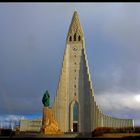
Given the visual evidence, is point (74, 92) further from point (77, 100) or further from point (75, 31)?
point (75, 31)

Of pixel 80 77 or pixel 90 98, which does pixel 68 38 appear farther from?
pixel 90 98

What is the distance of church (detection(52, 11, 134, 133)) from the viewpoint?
192ft

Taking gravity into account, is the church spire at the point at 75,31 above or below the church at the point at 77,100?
above

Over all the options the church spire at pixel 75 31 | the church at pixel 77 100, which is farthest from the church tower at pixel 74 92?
the church spire at pixel 75 31

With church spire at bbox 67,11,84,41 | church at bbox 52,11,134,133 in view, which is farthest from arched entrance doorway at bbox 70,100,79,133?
church spire at bbox 67,11,84,41

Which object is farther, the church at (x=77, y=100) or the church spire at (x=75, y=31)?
the church spire at (x=75, y=31)

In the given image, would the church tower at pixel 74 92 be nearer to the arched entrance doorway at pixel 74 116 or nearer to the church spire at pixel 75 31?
the arched entrance doorway at pixel 74 116

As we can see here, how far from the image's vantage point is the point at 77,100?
60.8 metres

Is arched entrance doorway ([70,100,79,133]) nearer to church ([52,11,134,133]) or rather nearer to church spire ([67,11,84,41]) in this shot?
church ([52,11,134,133])

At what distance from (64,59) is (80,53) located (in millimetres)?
2986

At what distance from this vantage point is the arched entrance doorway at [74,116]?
196 ft

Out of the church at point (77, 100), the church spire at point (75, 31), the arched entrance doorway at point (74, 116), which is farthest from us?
the church spire at point (75, 31)

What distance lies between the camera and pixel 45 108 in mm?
33156

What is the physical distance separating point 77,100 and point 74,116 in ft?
8.50
